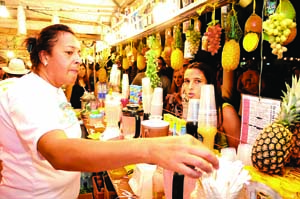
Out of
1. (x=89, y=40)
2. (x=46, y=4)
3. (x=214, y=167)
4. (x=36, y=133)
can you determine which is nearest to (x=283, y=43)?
(x=214, y=167)

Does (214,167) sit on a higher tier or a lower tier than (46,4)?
lower

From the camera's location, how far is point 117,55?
483 centimetres

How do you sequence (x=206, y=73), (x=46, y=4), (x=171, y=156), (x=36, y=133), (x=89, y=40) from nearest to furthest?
1. (x=171, y=156)
2. (x=36, y=133)
3. (x=206, y=73)
4. (x=46, y=4)
5. (x=89, y=40)

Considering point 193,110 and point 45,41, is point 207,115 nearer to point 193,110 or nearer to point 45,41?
point 193,110

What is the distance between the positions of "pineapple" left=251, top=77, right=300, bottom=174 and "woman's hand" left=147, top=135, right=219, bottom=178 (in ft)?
1.88

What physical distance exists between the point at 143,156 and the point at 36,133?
48 cm

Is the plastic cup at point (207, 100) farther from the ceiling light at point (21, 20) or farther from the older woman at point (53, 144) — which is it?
the ceiling light at point (21, 20)

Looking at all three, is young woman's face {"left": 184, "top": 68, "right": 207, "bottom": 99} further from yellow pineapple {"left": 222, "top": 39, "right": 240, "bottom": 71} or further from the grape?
the grape

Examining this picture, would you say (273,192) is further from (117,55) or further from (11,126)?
(117,55)

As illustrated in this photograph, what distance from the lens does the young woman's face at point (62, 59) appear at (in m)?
1.49

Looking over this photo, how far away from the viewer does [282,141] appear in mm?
988

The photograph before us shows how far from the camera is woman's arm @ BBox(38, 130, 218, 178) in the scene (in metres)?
0.52

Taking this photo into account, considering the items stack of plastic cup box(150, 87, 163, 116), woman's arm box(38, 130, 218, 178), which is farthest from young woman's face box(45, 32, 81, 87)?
woman's arm box(38, 130, 218, 178)

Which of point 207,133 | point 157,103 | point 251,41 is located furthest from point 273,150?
point 157,103
